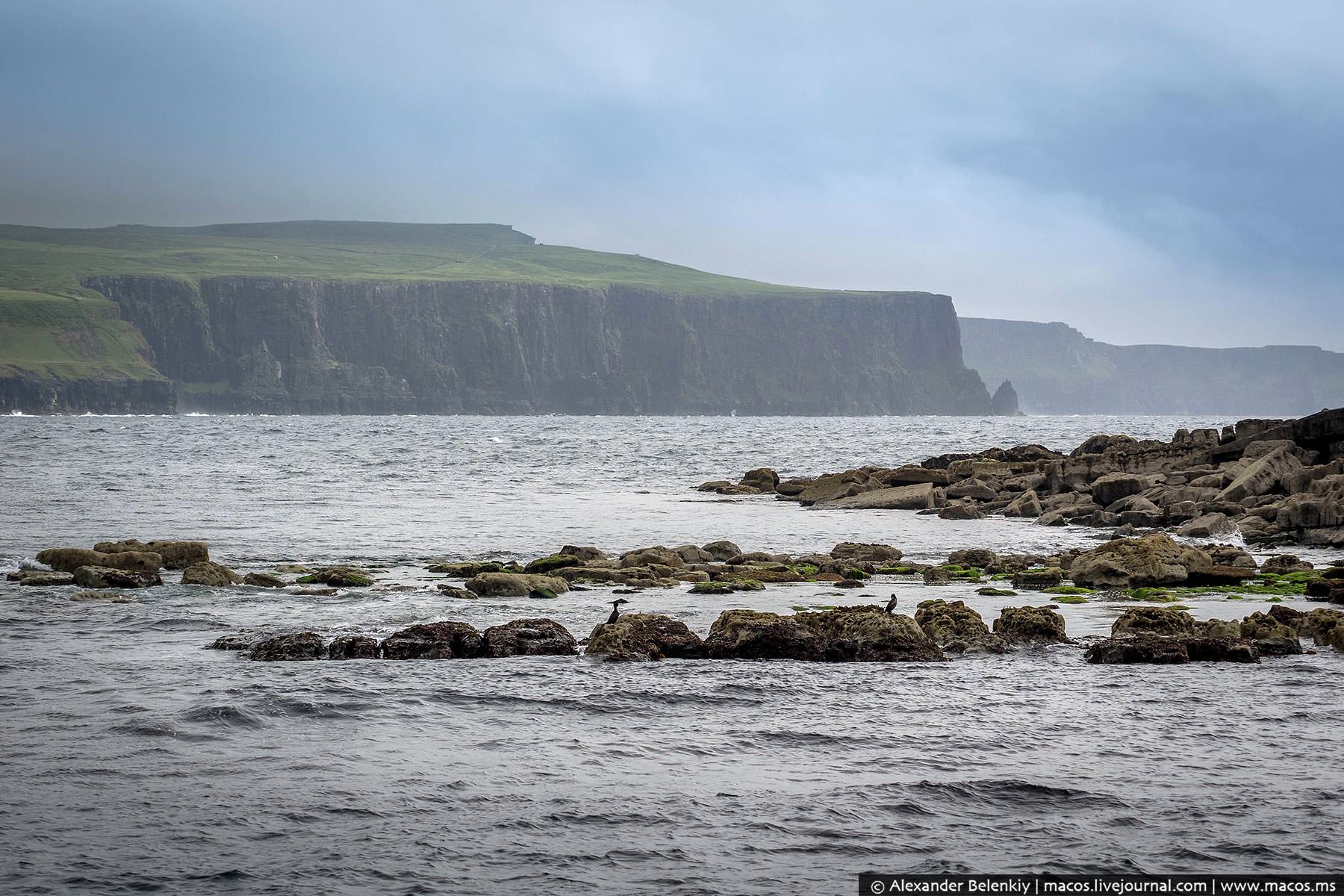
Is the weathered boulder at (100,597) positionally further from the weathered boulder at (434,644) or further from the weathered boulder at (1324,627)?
the weathered boulder at (1324,627)

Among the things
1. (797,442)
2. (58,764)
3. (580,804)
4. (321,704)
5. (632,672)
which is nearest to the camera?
(580,804)

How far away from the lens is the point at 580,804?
10.1 meters

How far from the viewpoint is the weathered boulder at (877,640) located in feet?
54.2

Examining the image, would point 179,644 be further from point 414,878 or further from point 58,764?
point 414,878

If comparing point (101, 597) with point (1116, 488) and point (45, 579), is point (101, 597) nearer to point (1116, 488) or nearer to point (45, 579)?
point (45, 579)

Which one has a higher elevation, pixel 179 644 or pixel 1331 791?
pixel 1331 791

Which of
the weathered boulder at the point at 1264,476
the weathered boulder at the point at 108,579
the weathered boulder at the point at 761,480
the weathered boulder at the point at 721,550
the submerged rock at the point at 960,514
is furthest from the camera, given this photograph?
the weathered boulder at the point at 761,480

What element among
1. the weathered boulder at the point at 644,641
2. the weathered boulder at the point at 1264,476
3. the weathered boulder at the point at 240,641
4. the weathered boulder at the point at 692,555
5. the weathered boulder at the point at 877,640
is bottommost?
the weathered boulder at the point at 240,641

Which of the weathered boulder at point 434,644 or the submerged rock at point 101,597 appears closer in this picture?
the weathered boulder at point 434,644

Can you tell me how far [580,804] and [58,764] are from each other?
497 cm

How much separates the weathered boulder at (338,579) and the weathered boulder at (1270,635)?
1627cm

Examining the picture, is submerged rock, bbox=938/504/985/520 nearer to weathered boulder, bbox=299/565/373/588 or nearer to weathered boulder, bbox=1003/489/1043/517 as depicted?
weathered boulder, bbox=1003/489/1043/517

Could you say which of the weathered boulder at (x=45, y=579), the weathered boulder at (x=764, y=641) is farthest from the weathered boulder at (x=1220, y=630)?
the weathered boulder at (x=45, y=579)

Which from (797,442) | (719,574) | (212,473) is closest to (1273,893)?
(719,574)
